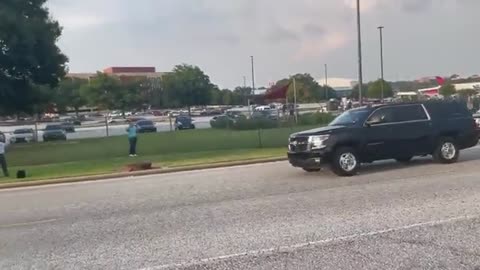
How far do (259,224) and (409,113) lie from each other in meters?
7.70

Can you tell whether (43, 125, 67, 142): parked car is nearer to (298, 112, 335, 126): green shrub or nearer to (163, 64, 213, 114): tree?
(298, 112, 335, 126): green shrub

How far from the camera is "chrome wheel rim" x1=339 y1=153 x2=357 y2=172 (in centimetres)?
1305

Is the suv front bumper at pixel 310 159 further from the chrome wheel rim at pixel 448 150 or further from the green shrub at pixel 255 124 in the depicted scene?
the green shrub at pixel 255 124

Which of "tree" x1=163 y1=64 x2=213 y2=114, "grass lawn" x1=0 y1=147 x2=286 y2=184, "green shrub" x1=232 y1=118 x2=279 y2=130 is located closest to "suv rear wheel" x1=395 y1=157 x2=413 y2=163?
"grass lawn" x1=0 y1=147 x2=286 y2=184

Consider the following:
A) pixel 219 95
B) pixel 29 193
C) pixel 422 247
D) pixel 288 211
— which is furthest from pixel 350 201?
pixel 219 95

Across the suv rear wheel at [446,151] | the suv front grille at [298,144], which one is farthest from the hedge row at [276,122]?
the suv front grille at [298,144]

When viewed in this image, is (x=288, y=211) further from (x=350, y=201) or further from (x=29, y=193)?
(x=29, y=193)

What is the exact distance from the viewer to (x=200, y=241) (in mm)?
7125

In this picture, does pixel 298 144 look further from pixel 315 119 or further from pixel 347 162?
pixel 315 119

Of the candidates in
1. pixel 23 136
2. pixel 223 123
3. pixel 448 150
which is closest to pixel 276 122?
pixel 223 123

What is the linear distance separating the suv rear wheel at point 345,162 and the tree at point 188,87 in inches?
3706

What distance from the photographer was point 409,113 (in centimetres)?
1428

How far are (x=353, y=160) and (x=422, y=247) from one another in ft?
22.7

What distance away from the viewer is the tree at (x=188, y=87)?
107562 millimetres
